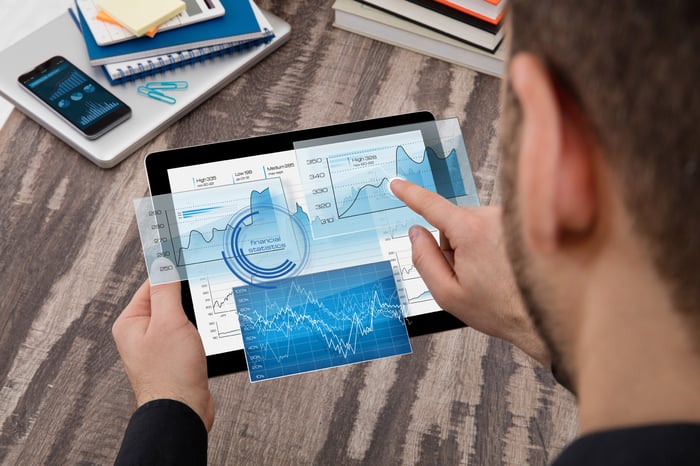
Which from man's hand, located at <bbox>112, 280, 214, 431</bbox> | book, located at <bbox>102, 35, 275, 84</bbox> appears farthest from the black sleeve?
book, located at <bbox>102, 35, 275, 84</bbox>

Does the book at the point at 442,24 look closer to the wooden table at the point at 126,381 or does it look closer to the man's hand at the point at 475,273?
the wooden table at the point at 126,381

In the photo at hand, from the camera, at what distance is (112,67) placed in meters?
1.05

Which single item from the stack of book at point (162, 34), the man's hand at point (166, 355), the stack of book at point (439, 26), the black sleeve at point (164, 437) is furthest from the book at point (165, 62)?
the black sleeve at point (164, 437)

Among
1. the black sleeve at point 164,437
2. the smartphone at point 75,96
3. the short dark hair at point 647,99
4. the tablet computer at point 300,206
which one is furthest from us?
the smartphone at point 75,96

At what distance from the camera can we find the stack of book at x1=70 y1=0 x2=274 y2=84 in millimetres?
1051

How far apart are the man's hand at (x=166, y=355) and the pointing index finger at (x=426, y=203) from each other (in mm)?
275

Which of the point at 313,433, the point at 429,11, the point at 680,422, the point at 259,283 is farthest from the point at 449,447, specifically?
the point at 429,11

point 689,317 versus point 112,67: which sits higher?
point 689,317

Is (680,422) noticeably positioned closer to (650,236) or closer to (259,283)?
(650,236)

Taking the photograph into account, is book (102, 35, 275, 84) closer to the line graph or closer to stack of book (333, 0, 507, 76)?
stack of book (333, 0, 507, 76)

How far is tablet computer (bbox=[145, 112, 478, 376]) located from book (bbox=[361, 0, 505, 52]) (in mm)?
254

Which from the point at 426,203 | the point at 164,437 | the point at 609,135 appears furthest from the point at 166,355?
the point at 609,135

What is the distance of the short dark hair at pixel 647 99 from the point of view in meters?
0.34

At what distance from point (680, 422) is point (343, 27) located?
90 cm
